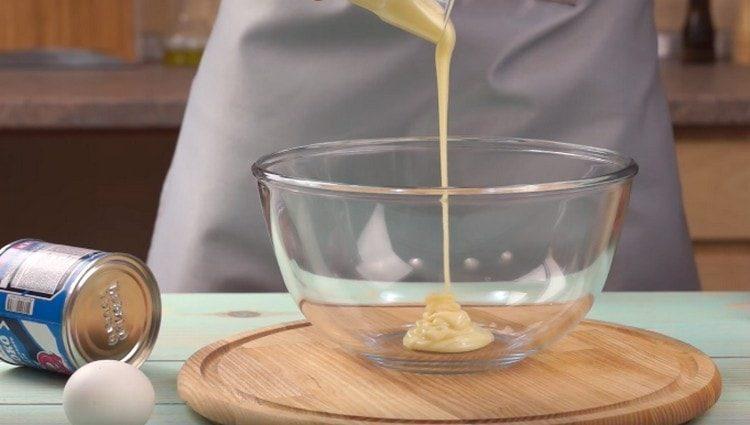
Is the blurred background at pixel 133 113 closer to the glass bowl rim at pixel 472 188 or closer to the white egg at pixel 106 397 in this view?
the glass bowl rim at pixel 472 188

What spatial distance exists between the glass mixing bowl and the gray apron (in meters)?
0.68

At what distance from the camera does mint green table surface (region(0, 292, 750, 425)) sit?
702 mm

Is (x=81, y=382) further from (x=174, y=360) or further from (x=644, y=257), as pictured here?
(x=644, y=257)

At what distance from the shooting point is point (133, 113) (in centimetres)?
185

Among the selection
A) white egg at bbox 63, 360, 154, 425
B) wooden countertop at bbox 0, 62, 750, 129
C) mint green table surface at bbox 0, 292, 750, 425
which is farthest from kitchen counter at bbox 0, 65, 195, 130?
white egg at bbox 63, 360, 154, 425

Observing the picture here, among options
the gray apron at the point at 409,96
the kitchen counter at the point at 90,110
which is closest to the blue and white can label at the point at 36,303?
the gray apron at the point at 409,96

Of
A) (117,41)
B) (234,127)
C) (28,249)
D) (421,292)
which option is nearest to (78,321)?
(28,249)

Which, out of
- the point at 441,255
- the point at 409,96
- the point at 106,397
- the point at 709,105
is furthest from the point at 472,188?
the point at 709,105

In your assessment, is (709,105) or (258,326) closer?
(258,326)

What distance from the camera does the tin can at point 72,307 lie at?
28.8 inches

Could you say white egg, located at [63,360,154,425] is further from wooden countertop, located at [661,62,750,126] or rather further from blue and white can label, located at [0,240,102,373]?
wooden countertop, located at [661,62,750,126]

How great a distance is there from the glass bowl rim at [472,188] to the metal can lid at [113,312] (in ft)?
0.33

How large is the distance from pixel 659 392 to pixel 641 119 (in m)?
0.87

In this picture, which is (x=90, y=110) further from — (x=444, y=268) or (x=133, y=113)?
(x=444, y=268)
